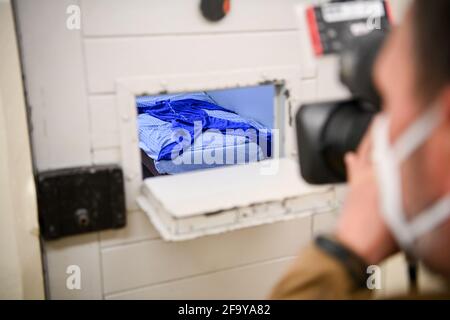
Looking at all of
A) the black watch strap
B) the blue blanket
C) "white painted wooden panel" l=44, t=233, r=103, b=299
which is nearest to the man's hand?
the black watch strap

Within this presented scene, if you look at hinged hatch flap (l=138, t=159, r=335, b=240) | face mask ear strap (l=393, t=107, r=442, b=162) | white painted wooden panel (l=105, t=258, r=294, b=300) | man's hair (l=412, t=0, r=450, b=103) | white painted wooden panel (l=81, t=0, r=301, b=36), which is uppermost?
white painted wooden panel (l=81, t=0, r=301, b=36)

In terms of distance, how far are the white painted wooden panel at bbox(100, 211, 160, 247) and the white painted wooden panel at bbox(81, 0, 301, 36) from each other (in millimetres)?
440

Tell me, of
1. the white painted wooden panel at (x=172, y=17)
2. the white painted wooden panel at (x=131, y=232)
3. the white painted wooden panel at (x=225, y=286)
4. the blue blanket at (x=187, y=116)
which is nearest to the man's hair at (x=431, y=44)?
the white painted wooden panel at (x=172, y=17)

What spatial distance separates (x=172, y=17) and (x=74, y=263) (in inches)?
24.7

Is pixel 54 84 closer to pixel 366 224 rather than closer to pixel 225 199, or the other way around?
pixel 225 199

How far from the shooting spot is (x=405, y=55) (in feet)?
1.44

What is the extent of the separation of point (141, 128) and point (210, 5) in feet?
3.52

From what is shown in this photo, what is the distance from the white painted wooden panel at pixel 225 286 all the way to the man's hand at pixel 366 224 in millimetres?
781

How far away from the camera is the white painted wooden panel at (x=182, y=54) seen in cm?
100

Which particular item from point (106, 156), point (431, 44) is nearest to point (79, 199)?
point (106, 156)

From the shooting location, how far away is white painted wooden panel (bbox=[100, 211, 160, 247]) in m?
1.11

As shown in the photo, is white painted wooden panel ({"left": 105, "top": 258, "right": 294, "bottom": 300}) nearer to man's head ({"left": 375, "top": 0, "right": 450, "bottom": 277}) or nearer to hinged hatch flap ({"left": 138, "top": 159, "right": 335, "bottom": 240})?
hinged hatch flap ({"left": 138, "top": 159, "right": 335, "bottom": 240})

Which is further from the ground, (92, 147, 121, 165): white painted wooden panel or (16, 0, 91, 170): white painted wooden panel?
(16, 0, 91, 170): white painted wooden panel

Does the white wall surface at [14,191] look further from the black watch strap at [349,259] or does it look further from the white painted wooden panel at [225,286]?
the black watch strap at [349,259]
